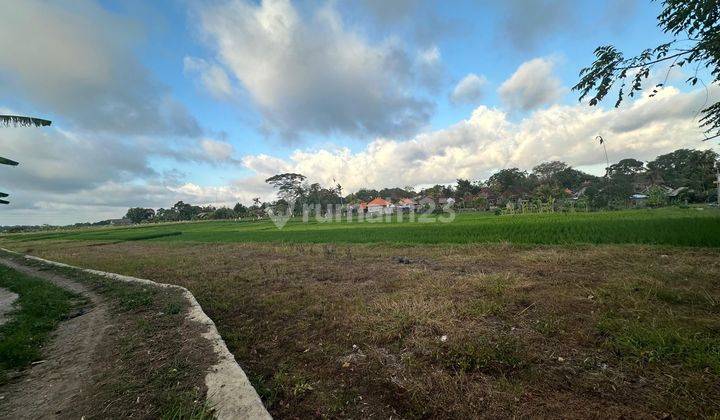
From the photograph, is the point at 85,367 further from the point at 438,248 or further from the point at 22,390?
the point at 438,248

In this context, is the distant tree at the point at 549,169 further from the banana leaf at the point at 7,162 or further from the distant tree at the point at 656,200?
the banana leaf at the point at 7,162

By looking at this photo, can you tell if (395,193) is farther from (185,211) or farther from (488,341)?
(488,341)

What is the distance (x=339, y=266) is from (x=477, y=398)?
24.6ft

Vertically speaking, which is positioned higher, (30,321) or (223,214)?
(223,214)

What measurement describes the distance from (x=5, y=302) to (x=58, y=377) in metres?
6.35

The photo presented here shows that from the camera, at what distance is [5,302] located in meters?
7.17

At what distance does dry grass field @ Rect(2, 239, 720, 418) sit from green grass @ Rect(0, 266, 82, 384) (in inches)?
92.5

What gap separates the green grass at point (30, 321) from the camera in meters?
3.92

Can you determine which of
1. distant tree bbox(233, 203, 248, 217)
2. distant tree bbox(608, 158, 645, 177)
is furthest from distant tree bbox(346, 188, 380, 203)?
distant tree bbox(608, 158, 645, 177)

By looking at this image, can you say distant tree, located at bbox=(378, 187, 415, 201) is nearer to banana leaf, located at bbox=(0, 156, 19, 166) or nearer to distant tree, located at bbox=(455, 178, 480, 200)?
distant tree, located at bbox=(455, 178, 480, 200)

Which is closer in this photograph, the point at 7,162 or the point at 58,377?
the point at 58,377

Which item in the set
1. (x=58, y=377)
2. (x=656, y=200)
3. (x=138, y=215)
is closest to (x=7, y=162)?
(x=58, y=377)

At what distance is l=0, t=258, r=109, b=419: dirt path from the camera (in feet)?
9.23

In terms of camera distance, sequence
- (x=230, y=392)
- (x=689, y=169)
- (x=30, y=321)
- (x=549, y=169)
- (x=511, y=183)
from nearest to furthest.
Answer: (x=230, y=392)
(x=30, y=321)
(x=689, y=169)
(x=511, y=183)
(x=549, y=169)
